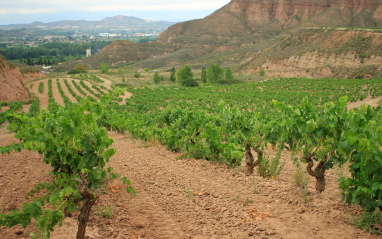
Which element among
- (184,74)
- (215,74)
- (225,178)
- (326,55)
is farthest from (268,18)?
(225,178)

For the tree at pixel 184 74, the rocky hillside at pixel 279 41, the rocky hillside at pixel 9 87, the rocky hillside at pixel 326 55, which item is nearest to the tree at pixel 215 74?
the tree at pixel 184 74

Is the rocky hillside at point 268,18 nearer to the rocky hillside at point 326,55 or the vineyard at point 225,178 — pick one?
the rocky hillside at point 326,55

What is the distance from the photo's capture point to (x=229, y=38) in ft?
400

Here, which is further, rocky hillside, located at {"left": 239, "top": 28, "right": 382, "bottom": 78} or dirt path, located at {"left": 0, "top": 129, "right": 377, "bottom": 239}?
rocky hillside, located at {"left": 239, "top": 28, "right": 382, "bottom": 78}

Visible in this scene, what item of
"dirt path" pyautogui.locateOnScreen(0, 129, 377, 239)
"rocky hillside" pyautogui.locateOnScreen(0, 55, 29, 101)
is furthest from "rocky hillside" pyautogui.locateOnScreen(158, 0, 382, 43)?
"dirt path" pyautogui.locateOnScreen(0, 129, 377, 239)

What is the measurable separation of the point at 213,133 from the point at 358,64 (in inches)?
2140

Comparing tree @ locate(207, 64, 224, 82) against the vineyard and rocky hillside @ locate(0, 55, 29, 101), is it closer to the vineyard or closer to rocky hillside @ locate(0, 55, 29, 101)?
rocky hillside @ locate(0, 55, 29, 101)

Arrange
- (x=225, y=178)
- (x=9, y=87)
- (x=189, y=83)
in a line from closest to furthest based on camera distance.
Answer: (x=225, y=178), (x=9, y=87), (x=189, y=83)

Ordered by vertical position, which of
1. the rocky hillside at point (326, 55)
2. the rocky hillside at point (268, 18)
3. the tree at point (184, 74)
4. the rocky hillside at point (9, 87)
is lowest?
the rocky hillside at point (9, 87)

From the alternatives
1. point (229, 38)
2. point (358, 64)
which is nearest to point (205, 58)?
point (229, 38)

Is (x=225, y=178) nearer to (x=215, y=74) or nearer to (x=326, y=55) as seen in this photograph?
(x=215, y=74)

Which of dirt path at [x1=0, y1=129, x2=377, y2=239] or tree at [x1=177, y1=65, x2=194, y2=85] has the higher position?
tree at [x1=177, y1=65, x2=194, y2=85]

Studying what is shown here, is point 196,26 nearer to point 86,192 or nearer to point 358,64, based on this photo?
point 358,64

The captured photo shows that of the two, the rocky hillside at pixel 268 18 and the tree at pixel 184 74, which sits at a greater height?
the rocky hillside at pixel 268 18
